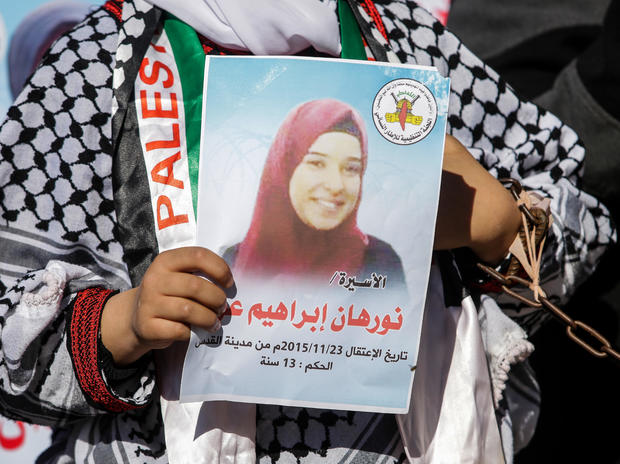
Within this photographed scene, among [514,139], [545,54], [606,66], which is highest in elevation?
[545,54]

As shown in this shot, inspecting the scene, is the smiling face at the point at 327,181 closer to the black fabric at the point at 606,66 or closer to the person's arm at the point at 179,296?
the person's arm at the point at 179,296

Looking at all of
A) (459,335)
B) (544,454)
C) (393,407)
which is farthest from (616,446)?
(393,407)

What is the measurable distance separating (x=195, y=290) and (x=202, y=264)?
0.08ft

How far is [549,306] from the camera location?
573 mm

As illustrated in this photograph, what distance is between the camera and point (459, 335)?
2.11 ft

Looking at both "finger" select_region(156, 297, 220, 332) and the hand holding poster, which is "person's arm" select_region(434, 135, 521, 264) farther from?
"finger" select_region(156, 297, 220, 332)

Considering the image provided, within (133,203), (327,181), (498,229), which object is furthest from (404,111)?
(133,203)

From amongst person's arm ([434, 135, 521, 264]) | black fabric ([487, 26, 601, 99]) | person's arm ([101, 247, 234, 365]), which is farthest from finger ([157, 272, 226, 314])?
black fabric ([487, 26, 601, 99])

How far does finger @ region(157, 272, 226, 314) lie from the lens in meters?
0.52

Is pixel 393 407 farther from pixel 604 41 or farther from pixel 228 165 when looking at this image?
pixel 604 41

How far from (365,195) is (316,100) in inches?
3.7

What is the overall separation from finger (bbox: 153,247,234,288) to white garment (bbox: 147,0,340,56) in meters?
0.24

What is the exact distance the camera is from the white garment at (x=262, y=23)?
63 centimetres

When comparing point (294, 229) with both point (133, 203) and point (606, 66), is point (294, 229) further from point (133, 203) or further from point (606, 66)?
point (606, 66)
